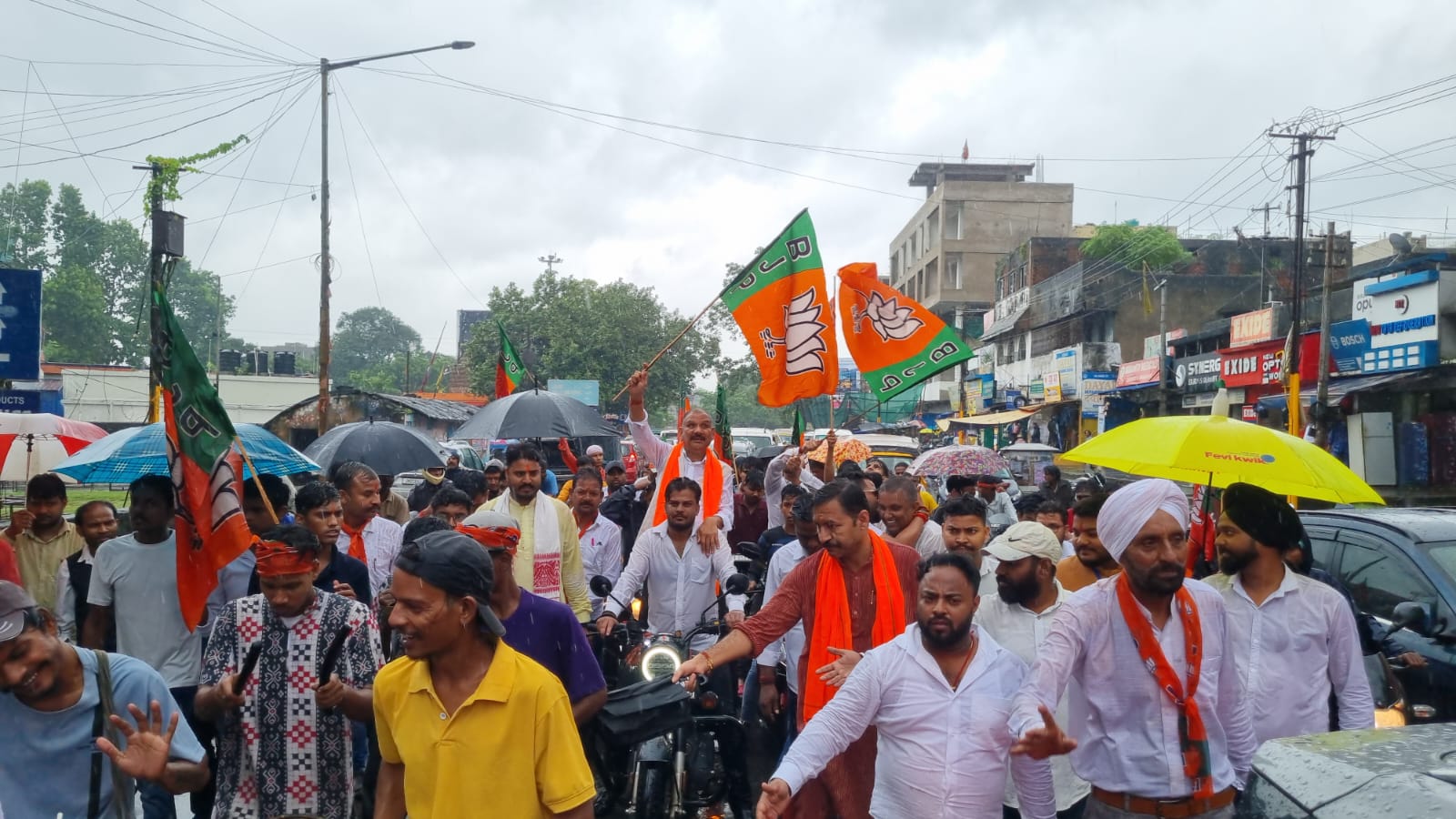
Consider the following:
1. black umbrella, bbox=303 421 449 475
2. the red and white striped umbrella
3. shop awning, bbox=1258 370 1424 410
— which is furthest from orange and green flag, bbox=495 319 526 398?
shop awning, bbox=1258 370 1424 410

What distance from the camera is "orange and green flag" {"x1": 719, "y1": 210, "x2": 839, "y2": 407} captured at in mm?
8609

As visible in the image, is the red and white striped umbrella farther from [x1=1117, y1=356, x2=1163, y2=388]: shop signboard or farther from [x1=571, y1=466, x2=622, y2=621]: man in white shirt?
[x1=1117, y1=356, x2=1163, y2=388]: shop signboard

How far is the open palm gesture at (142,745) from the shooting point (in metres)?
2.96

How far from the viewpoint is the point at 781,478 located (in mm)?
8672

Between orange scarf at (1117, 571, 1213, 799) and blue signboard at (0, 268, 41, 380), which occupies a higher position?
blue signboard at (0, 268, 41, 380)

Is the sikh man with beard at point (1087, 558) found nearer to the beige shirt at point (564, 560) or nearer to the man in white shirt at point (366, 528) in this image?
the beige shirt at point (564, 560)

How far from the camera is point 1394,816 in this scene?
2.12 metres

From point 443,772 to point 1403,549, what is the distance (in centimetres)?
538

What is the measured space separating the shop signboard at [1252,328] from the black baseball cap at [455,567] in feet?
92.1

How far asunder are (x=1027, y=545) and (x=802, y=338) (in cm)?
461

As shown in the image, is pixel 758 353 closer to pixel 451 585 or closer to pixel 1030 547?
pixel 1030 547

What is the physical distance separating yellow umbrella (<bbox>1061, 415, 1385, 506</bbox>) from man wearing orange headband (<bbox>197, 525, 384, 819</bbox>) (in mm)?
3157

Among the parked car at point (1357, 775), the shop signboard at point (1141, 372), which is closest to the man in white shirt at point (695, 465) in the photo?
the parked car at point (1357, 775)

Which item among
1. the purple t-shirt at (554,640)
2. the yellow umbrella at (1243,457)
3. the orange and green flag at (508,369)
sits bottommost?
the purple t-shirt at (554,640)
